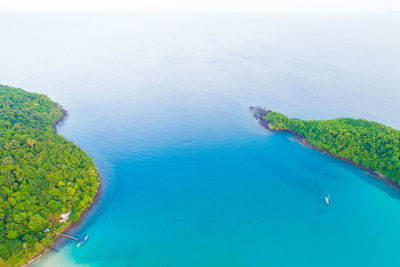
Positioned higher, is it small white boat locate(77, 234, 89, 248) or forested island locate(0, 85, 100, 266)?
forested island locate(0, 85, 100, 266)

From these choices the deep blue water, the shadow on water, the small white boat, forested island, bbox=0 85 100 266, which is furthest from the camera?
the shadow on water

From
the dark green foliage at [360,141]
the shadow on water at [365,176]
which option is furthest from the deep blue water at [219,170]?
the dark green foliage at [360,141]

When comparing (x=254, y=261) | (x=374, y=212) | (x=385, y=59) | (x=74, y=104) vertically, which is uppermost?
(x=385, y=59)

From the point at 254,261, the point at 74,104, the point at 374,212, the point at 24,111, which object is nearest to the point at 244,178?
the point at 254,261

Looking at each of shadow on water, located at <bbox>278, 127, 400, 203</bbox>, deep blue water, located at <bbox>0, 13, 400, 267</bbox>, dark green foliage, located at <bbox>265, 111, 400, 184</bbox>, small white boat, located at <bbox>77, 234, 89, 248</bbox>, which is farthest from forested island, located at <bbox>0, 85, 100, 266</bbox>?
dark green foliage, located at <bbox>265, 111, 400, 184</bbox>

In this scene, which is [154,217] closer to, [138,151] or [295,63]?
[138,151]

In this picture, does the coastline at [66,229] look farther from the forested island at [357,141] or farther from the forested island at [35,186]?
the forested island at [357,141]

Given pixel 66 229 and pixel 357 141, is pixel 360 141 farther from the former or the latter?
pixel 66 229

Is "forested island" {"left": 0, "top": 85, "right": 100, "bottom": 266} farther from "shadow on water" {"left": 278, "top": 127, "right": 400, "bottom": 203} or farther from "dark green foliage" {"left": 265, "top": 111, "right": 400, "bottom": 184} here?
"dark green foliage" {"left": 265, "top": 111, "right": 400, "bottom": 184}
